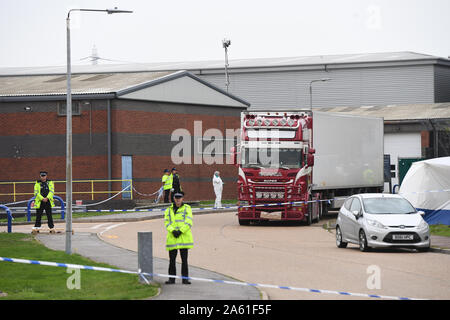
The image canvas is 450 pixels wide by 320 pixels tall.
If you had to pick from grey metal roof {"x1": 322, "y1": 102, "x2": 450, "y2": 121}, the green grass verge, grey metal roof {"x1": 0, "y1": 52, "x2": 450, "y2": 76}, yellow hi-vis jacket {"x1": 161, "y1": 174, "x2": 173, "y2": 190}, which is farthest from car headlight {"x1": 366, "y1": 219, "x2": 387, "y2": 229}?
grey metal roof {"x1": 0, "y1": 52, "x2": 450, "y2": 76}

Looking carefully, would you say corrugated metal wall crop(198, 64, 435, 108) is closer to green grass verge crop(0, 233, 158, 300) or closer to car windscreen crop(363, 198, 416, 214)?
car windscreen crop(363, 198, 416, 214)

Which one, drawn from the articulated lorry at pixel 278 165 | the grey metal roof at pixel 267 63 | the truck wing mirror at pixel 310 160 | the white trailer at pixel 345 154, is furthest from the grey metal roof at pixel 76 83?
the grey metal roof at pixel 267 63

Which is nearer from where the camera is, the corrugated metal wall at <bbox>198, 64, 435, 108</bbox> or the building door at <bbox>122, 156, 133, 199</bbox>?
the building door at <bbox>122, 156, 133, 199</bbox>

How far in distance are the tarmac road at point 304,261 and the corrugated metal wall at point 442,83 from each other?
157 feet

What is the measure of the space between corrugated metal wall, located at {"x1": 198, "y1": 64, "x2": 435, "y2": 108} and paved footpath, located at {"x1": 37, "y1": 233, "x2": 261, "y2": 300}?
50995 mm

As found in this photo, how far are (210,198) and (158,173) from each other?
15.9 ft

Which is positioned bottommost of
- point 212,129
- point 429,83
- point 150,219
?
point 150,219

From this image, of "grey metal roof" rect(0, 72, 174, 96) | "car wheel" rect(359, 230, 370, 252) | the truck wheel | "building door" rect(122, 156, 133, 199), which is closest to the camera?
"car wheel" rect(359, 230, 370, 252)

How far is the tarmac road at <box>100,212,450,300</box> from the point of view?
49.5 ft

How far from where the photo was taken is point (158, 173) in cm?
4847

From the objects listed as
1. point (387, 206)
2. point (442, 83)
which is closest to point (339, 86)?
point (442, 83)

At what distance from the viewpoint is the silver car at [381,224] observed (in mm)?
21266
